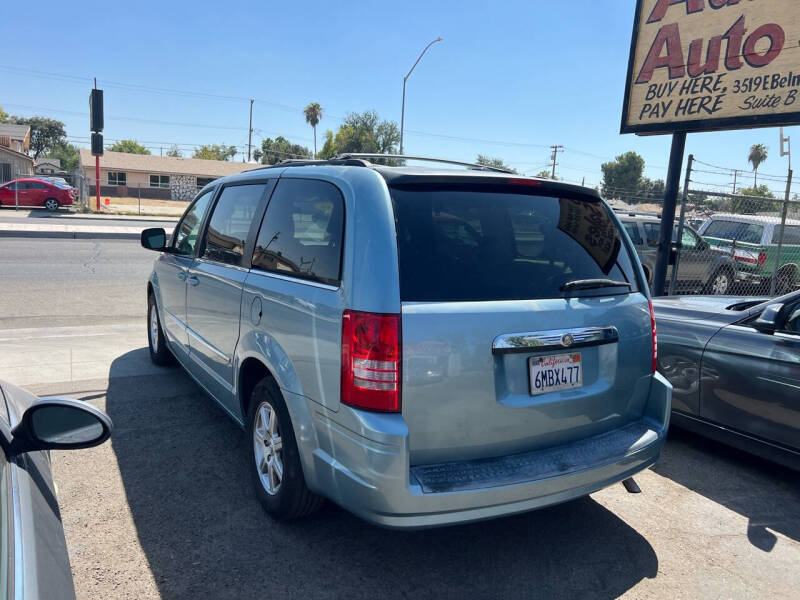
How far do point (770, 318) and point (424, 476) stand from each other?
2780 mm

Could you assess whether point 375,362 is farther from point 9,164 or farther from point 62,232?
point 9,164

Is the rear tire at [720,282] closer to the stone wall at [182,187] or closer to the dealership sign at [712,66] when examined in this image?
the dealership sign at [712,66]

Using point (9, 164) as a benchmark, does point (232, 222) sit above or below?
below

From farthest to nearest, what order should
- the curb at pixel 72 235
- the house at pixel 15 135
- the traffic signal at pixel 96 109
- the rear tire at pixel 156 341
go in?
1. the house at pixel 15 135
2. the traffic signal at pixel 96 109
3. the curb at pixel 72 235
4. the rear tire at pixel 156 341

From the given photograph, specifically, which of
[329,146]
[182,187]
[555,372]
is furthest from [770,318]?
[329,146]

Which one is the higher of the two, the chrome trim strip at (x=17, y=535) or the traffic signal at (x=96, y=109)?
the traffic signal at (x=96, y=109)

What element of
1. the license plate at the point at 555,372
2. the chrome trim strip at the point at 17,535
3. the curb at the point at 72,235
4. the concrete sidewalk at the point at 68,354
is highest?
the license plate at the point at 555,372

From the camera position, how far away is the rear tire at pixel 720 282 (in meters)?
12.9

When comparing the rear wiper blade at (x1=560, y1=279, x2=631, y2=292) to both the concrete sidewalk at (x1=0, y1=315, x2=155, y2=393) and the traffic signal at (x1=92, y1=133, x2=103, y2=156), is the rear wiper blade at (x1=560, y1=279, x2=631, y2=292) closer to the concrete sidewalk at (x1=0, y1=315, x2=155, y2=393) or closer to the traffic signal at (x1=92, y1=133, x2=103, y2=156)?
the concrete sidewalk at (x1=0, y1=315, x2=155, y2=393)

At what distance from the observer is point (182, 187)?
5722cm

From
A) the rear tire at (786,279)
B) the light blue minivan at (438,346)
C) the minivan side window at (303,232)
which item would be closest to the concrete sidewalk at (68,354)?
the light blue minivan at (438,346)

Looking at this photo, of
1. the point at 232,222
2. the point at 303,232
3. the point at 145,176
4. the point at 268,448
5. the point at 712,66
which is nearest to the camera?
the point at 303,232

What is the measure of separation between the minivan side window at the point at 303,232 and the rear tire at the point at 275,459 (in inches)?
25.2

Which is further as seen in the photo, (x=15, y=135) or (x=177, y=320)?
(x=15, y=135)
